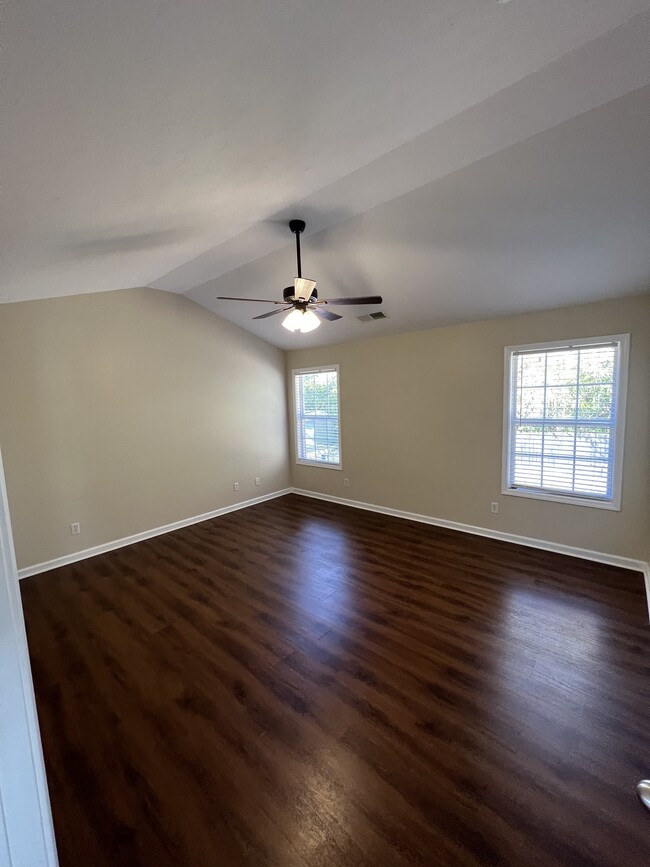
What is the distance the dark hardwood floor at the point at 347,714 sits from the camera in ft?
4.45

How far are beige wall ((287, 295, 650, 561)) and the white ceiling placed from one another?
606mm

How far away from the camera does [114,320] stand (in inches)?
155

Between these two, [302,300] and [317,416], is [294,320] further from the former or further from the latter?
[317,416]

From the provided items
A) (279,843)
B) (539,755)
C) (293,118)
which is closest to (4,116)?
(293,118)

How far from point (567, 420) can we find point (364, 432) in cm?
242

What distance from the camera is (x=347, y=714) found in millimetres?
1865

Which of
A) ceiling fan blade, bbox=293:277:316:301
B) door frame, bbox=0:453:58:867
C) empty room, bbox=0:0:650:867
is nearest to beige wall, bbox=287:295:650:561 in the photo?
empty room, bbox=0:0:650:867

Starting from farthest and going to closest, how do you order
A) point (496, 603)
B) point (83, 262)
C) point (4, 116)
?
point (496, 603) < point (83, 262) < point (4, 116)

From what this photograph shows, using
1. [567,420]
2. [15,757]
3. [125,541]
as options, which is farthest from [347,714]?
[125,541]

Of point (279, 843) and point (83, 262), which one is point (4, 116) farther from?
point (279, 843)

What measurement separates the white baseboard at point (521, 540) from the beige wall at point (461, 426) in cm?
5

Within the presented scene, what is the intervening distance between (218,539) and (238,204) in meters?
3.47

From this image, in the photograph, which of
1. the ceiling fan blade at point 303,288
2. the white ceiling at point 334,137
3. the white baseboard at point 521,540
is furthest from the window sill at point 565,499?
the ceiling fan blade at point 303,288

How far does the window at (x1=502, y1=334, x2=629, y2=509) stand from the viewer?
324cm
